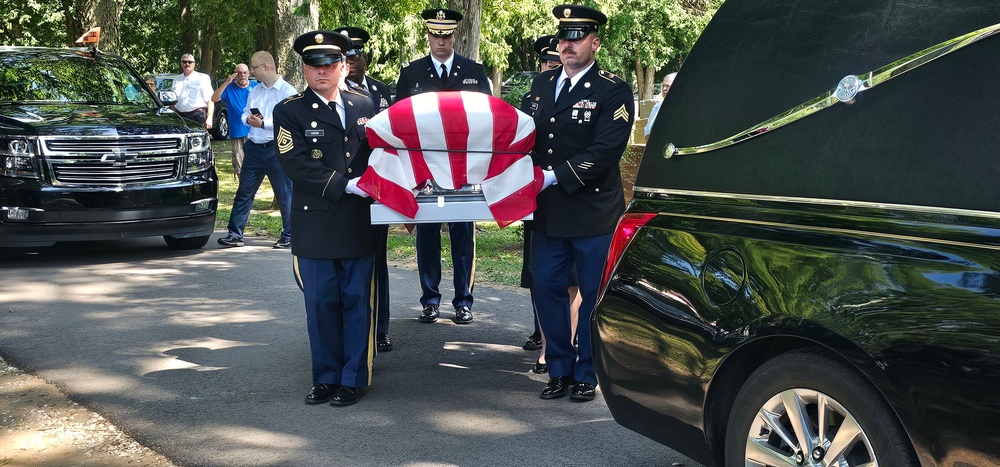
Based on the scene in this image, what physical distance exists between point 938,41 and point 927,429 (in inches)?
43.0

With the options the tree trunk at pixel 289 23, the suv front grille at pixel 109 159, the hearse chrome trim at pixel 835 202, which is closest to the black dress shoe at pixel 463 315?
the hearse chrome trim at pixel 835 202

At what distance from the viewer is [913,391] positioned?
9.55 feet

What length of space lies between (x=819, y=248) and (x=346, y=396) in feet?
10.5

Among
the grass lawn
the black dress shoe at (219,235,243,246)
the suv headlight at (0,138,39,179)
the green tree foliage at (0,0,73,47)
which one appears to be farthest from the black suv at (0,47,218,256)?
the green tree foliage at (0,0,73,47)

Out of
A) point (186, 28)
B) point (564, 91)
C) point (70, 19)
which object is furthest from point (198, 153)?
point (186, 28)

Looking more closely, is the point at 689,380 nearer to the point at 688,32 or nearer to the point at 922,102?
the point at 922,102

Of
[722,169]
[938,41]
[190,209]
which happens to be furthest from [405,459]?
[190,209]

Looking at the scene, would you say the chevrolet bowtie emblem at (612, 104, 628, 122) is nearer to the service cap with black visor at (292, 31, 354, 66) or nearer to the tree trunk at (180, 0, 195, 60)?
the service cap with black visor at (292, 31, 354, 66)

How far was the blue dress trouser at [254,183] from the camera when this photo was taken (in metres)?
11.7

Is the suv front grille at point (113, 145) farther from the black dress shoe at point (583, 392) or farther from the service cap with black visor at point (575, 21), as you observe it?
the black dress shoe at point (583, 392)

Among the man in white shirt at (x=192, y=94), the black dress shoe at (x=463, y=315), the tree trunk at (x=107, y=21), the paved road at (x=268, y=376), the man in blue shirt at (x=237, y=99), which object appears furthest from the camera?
the tree trunk at (x=107, y=21)

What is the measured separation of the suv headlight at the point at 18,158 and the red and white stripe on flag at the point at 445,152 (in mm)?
5593

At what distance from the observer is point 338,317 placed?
595 cm

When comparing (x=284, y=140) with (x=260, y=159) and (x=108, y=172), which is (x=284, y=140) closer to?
(x=108, y=172)
